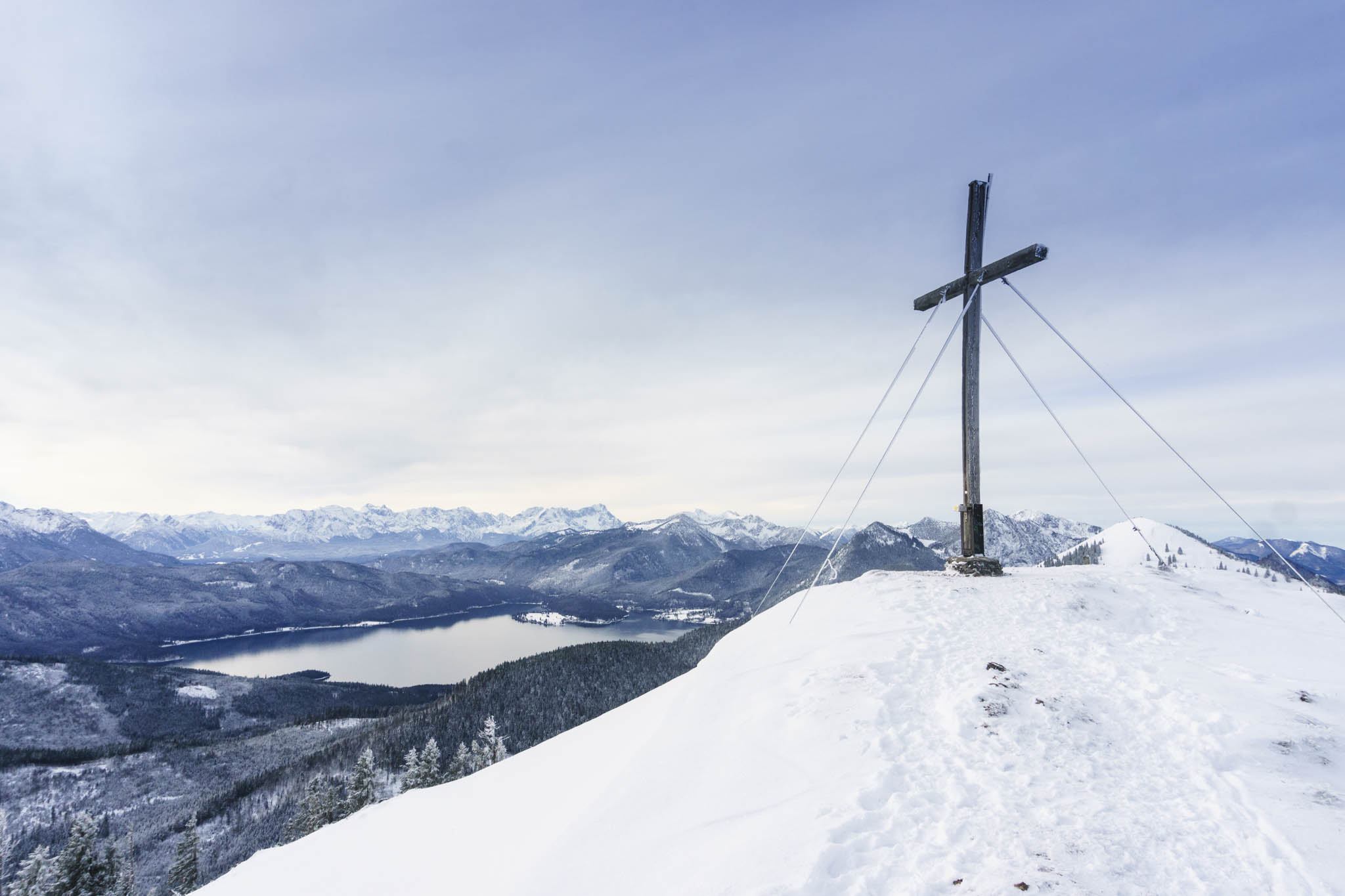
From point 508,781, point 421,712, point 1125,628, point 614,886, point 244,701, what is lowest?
point 244,701

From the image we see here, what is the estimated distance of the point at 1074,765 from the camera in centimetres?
696

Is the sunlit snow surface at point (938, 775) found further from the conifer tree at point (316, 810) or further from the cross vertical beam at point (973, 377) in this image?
the conifer tree at point (316, 810)

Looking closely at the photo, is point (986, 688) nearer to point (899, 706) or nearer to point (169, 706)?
point (899, 706)

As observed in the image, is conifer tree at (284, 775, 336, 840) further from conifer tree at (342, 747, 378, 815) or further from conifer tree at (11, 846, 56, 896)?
conifer tree at (11, 846, 56, 896)

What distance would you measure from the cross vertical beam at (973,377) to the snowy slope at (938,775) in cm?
285

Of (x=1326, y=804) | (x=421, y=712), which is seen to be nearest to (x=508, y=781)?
(x=1326, y=804)

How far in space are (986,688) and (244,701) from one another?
263155 millimetres

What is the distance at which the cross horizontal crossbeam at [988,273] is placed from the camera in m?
14.7

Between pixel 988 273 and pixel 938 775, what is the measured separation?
13.9 meters

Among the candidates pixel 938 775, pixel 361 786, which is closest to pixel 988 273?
pixel 938 775

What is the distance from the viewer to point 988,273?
15617 mm

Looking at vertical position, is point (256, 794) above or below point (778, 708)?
below

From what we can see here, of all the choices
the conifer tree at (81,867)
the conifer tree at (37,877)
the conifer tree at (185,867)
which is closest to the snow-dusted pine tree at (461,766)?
the conifer tree at (185,867)

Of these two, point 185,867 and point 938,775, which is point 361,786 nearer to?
point 185,867
